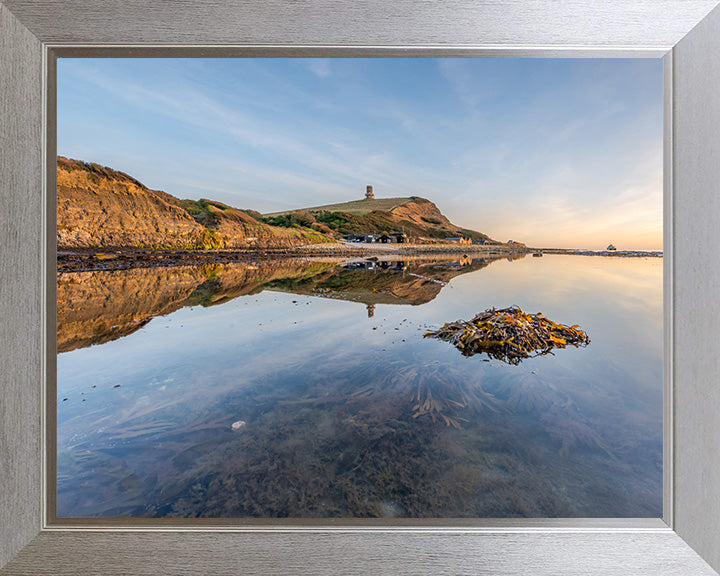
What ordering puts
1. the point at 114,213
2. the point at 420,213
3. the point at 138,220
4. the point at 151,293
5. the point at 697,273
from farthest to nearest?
the point at 138,220, the point at 420,213, the point at 114,213, the point at 151,293, the point at 697,273

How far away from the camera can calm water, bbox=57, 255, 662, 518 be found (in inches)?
33.5

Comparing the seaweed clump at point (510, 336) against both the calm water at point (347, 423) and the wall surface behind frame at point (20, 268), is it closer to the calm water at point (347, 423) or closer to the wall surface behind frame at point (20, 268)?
the calm water at point (347, 423)

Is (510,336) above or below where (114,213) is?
below

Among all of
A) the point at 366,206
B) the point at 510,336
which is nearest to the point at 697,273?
the point at 510,336

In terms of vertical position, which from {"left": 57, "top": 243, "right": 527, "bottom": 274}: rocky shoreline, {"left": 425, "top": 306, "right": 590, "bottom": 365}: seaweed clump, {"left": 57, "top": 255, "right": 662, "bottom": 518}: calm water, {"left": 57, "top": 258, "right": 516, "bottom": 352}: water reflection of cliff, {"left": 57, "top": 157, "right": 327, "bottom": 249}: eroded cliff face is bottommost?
{"left": 57, "top": 255, "right": 662, "bottom": 518}: calm water

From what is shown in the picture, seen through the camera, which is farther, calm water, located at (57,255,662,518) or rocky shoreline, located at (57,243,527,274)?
rocky shoreline, located at (57,243,527,274)

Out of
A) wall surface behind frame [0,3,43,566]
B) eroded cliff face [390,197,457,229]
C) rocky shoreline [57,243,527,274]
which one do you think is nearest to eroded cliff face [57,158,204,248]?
rocky shoreline [57,243,527,274]

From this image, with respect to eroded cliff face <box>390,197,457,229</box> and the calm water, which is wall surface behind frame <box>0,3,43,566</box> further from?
eroded cliff face <box>390,197,457,229</box>

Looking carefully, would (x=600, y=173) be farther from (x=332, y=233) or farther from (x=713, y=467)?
(x=332, y=233)

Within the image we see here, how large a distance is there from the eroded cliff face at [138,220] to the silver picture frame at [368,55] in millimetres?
11257

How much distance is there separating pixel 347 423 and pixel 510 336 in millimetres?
1665

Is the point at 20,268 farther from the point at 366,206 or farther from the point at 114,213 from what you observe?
the point at 114,213

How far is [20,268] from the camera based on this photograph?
841mm

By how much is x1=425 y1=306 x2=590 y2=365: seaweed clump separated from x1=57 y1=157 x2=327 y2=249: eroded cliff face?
12.1m
